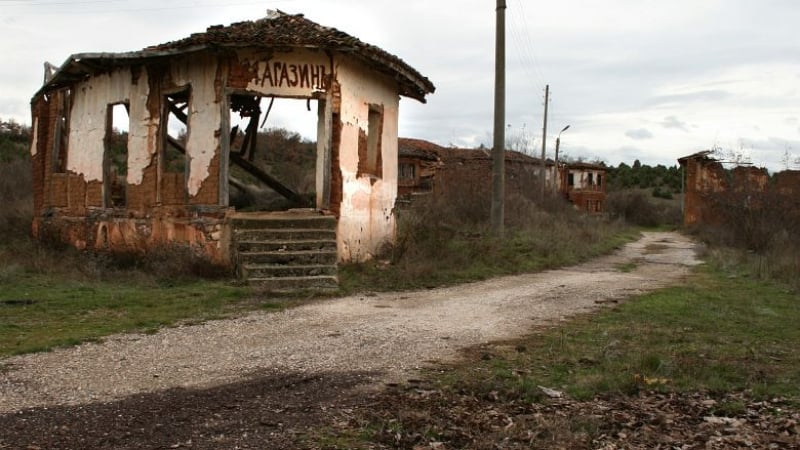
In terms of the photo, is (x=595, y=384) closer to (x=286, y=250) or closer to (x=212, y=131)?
(x=286, y=250)

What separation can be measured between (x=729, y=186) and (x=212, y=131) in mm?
19121

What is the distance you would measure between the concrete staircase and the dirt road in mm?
1025

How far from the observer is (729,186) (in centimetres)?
2430

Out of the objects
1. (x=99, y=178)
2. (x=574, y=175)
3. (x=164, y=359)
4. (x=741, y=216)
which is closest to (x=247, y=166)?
(x=99, y=178)

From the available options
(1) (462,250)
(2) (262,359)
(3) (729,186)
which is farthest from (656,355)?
(3) (729,186)

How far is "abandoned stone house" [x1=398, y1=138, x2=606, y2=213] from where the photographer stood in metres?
26.1

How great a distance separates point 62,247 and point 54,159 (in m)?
2.41

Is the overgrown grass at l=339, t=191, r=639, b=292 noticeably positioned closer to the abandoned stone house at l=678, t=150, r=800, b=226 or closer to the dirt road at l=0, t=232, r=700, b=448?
the dirt road at l=0, t=232, r=700, b=448

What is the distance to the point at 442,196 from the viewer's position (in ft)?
82.5

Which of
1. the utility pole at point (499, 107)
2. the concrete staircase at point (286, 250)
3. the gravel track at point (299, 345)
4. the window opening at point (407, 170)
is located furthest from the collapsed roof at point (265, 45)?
the window opening at point (407, 170)

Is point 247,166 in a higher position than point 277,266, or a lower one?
higher

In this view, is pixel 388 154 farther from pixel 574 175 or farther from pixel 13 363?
pixel 574 175

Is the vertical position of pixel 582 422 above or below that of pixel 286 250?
below

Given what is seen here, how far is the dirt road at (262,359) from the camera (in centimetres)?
489
